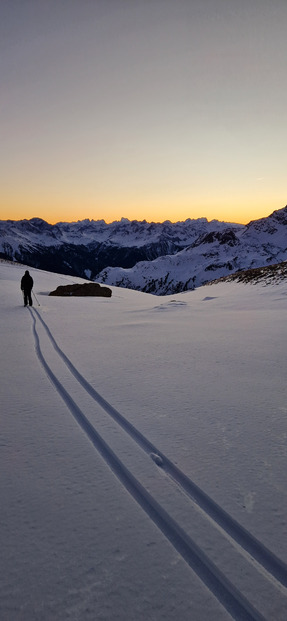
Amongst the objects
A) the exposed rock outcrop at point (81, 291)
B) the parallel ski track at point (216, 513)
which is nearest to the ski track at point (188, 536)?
the parallel ski track at point (216, 513)

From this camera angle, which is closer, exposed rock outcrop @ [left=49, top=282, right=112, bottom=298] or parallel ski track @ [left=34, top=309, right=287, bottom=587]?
parallel ski track @ [left=34, top=309, right=287, bottom=587]

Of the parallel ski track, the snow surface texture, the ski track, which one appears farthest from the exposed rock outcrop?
the ski track

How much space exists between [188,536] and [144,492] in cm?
60

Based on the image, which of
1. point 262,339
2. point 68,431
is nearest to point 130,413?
point 68,431

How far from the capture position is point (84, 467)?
134 inches

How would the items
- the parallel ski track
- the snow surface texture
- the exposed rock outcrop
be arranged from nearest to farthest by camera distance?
the snow surface texture < the parallel ski track < the exposed rock outcrop

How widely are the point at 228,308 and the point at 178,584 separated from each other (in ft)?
51.4

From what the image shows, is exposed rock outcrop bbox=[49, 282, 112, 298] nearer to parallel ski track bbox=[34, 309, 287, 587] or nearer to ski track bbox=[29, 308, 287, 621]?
parallel ski track bbox=[34, 309, 287, 587]

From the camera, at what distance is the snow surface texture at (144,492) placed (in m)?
2.10

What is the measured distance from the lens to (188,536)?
8.35 ft

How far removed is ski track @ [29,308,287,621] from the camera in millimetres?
2109

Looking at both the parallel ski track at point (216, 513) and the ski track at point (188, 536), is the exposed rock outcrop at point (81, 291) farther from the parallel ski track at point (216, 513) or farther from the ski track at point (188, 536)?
the ski track at point (188, 536)

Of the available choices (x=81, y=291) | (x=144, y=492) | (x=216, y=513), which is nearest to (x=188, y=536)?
(x=216, y=513)

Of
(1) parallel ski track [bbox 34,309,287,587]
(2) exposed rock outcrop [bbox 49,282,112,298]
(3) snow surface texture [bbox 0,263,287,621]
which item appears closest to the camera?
(3) snow surface texture [bbox 0,263,287,621]
